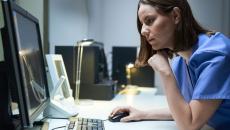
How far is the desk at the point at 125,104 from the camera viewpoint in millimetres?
1264

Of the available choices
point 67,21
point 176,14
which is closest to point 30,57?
point 176,14

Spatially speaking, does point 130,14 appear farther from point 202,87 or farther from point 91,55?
point 202,87

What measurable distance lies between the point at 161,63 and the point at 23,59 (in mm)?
524

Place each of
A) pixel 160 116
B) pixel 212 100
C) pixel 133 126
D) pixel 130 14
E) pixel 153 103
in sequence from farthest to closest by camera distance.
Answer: pixel 130 14 → pixel 153 103 → pixel 160 116 → pixel 133 126 → pixel 212 100

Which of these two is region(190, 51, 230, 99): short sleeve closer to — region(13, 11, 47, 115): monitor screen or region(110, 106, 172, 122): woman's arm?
region(110, 106, 172, 122): woman's arm

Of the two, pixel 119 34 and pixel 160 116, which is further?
pixel 119 34

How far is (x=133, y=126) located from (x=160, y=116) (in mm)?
183

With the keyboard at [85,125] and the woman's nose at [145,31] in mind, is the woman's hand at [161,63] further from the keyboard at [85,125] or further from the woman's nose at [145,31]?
the keyboard at [85,125]

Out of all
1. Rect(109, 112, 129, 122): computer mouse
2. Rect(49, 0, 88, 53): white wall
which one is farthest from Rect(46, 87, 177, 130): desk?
Rect(49, 0, 88, 53): white wall

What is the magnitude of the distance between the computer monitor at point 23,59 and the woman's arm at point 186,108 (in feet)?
1.55

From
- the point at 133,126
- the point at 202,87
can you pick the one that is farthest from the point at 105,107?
the point at 202,87

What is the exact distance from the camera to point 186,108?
1.09 meters

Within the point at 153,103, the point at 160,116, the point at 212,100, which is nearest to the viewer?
the point at 212,100

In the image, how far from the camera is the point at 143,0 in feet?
4.06
